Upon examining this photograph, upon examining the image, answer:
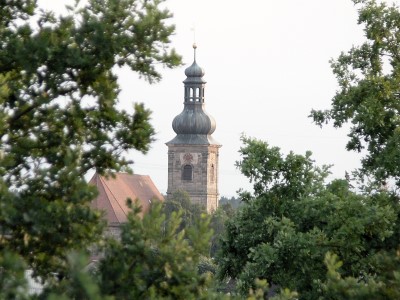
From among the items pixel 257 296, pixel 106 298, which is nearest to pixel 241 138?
pixel 257 296

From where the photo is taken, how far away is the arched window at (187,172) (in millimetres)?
139000

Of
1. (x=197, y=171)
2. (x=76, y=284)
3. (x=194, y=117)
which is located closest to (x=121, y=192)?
(x=194, y=117)

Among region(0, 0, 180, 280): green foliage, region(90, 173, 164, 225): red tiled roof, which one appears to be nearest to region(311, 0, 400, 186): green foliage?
region(0, 0, 180, 280): green foliage

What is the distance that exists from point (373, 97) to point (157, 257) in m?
14.5

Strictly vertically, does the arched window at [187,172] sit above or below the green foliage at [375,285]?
above

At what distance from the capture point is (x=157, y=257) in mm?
9867

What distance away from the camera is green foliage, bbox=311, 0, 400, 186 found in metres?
23.7

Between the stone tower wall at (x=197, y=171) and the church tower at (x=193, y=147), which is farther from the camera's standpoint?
the stone tower wall at (x=197, y=171)

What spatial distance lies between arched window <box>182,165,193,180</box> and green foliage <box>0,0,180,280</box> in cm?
12677

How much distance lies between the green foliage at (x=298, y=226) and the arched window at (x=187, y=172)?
114 meters

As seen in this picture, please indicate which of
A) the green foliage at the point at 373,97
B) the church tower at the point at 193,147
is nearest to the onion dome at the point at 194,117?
the church tower at the point at 193,147

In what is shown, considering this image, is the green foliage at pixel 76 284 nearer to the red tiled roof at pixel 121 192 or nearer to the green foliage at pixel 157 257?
the green foliage at pixel 157 257

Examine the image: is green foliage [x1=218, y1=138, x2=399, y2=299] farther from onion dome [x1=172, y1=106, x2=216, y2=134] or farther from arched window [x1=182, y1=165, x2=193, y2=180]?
arched window [x1=182, y1=165, x2=193, y2=180]

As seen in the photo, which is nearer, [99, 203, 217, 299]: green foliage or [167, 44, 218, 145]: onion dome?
[99, 203, 217, 299]: green foliage
